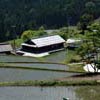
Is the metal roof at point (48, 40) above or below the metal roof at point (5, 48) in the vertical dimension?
above

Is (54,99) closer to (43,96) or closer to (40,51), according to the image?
(43,96)

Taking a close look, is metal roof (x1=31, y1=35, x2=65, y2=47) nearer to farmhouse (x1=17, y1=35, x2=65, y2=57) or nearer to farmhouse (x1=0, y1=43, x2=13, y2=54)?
farmhouse (x1=17, y1=35, x2=65, y2=57)

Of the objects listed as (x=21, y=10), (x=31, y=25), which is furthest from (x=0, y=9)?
(x=31, y=25)

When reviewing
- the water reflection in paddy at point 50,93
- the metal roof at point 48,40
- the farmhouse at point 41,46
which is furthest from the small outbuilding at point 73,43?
the water reflection in paddy at point 50,93

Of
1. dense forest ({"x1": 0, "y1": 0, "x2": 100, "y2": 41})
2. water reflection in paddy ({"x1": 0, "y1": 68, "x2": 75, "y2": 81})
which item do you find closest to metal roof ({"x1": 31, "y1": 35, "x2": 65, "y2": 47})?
water reflection in paddy ({"x1": 0, "y1": 68, "x2": 75, "y2": 81})

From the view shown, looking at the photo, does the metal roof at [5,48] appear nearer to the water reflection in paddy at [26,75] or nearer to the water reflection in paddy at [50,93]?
the water reflection in paddy at [26,75]

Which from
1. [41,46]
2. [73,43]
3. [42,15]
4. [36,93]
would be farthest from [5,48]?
[42,15]
